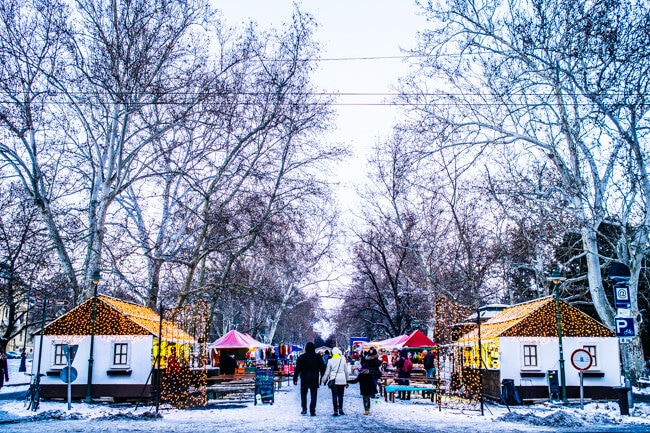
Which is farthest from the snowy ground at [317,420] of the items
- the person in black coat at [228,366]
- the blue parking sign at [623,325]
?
the person in black coat at [228,366]

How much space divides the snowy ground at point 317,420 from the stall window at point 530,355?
5.98 ft

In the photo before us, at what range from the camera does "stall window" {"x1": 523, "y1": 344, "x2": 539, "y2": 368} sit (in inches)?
770

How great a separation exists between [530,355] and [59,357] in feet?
47.5

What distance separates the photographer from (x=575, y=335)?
19.8 meters

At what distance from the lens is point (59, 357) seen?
1936 centimetres

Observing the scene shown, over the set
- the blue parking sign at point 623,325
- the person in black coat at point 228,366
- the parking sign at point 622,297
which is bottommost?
the person in black coat at point 228,366

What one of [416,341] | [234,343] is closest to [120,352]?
[234,343]

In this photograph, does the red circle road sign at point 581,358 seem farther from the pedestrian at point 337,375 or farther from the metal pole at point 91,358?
the metal pole at point 91,358

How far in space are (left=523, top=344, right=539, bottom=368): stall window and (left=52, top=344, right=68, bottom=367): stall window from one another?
14091mm

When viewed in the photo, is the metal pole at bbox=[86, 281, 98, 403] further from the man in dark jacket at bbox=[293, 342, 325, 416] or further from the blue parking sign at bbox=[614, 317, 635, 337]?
the blue parking sign at bbox=[614, 317, 635, 337]

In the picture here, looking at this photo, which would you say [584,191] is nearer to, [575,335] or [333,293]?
[575,335]

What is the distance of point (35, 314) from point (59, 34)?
24.6 meters

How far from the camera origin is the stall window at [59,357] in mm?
19298

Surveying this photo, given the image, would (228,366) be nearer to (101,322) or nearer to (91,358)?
(101,322)
